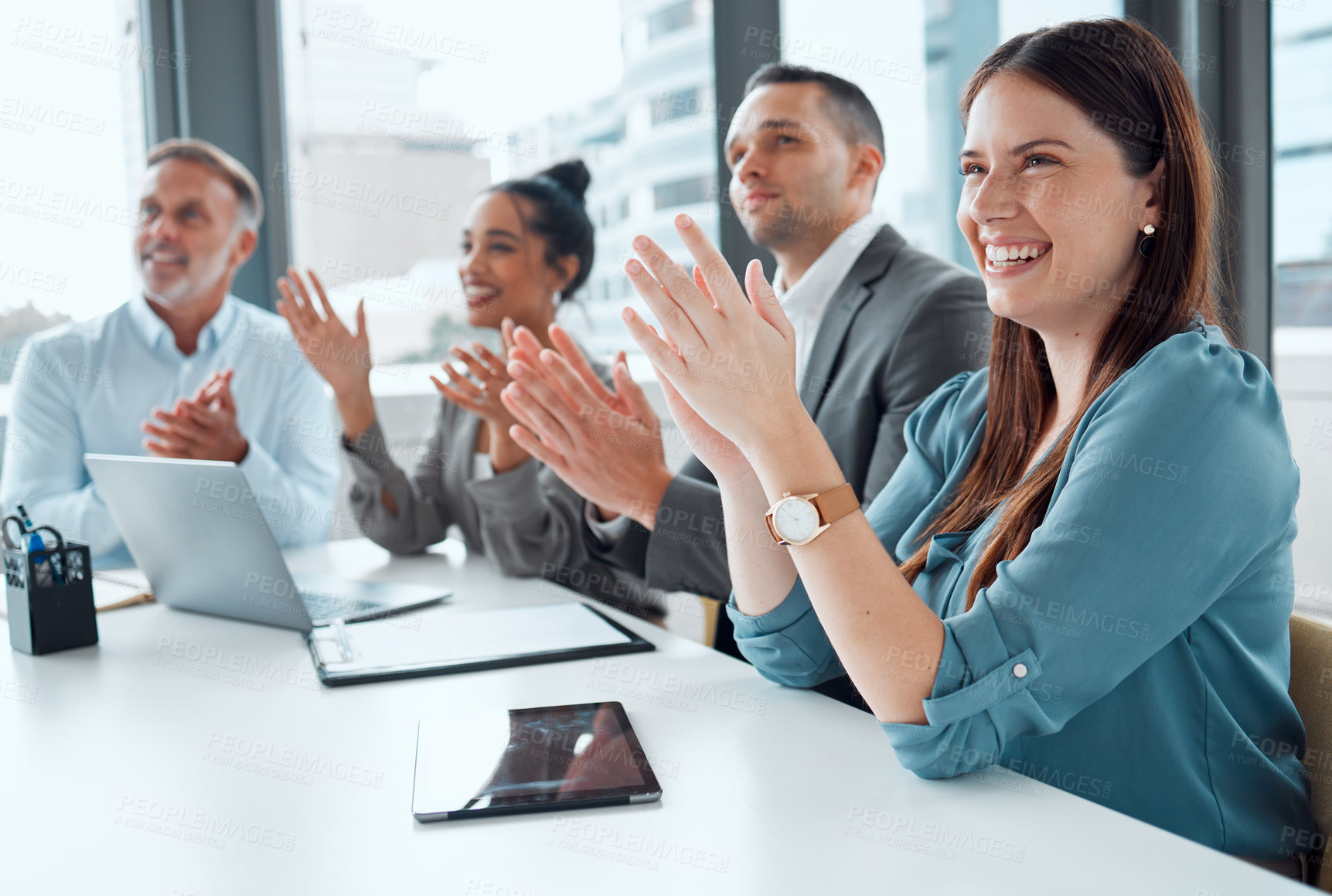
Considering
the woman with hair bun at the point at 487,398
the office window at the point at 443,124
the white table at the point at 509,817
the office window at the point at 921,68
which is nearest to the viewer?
the white table at the point at 509,817

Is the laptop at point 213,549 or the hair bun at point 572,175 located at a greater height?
the hair bun at point 572,175

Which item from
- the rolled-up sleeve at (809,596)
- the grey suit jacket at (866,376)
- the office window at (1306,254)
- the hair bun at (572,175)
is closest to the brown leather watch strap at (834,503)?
the rolled-up sleeve at (809,596)

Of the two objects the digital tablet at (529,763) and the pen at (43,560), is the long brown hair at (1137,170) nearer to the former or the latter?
the digital tablet at (529,763)

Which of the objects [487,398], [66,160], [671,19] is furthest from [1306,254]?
[66,160]

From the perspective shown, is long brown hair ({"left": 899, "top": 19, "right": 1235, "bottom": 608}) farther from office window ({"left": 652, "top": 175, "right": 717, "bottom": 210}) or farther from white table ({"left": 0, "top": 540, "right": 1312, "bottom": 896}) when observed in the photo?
office window ({"left": 652, "top": 175, "right": 717, "bottom": 210})

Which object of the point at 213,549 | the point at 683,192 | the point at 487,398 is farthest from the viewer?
the point at 683,192

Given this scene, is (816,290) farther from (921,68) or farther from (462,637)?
(921,68)

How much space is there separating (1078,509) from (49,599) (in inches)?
49.6

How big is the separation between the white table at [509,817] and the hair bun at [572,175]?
1.57 metres

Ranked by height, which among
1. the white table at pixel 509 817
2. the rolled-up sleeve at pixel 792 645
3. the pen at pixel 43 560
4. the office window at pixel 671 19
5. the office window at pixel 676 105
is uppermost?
A: the office window at pixel 671 19

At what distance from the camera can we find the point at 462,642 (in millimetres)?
1298

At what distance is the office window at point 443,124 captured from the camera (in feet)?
10.1

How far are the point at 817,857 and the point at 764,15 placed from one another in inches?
109

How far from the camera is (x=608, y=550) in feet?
5.85
